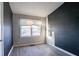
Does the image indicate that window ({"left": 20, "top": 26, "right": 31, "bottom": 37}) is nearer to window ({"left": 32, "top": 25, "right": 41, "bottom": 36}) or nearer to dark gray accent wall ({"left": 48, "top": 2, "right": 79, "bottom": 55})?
window ({"left": 32, "top": 25, "right": 41, "bottom": 36})

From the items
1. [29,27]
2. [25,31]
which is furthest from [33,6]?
[25,31]

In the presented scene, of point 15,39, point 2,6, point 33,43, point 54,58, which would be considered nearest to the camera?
point 54,58

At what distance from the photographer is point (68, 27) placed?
3.74 metres

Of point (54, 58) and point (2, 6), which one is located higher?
point (2, 6)

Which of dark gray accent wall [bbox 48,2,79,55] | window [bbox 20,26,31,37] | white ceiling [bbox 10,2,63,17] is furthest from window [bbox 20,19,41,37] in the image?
dark gray accent wall [bbox 48,2,79,55]

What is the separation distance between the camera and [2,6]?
2.35 meters

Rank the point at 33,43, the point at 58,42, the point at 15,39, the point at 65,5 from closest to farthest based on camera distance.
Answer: the point at 65,5, the point at 58,42, the point at 15,39, the point at 33,43

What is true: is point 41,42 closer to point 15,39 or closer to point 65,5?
point 15,39

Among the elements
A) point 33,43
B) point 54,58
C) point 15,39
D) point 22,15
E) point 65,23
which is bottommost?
point 33,43

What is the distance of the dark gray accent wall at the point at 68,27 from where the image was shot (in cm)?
327

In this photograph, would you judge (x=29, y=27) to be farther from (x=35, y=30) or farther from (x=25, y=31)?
(x=35, y=30)

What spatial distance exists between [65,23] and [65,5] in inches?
35.0

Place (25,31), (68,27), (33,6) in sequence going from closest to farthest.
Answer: (68,27)
(33,6)
(25,31)

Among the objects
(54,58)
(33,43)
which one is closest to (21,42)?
(33,43)
